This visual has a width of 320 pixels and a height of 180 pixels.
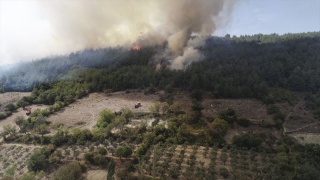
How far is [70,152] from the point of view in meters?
31.3

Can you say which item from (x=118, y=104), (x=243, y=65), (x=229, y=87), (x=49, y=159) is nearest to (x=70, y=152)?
(x=49, y=159)

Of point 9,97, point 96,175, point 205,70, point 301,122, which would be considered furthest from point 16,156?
point 301,122

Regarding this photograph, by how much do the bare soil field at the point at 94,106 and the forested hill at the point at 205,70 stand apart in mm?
4377

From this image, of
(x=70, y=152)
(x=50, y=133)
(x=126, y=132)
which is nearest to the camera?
(x=70, y=152)

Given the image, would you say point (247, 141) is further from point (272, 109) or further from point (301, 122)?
point (301, 122)

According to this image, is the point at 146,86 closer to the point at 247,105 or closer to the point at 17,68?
the point at 247,105

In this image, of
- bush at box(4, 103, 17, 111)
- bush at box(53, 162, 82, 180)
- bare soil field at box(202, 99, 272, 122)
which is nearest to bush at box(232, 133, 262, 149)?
bare soil field at box(202, 99, 272, 122)

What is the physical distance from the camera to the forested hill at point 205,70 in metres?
53.0

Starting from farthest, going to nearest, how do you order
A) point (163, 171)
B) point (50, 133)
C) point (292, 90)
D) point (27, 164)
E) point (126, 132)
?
point (292, 90)
point (50, 133)
point (126, 132)
point (27, 164)
point (163, 171)

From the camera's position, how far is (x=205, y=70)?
58.1 metres

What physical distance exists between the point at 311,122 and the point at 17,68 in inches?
3088

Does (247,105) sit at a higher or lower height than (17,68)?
lower

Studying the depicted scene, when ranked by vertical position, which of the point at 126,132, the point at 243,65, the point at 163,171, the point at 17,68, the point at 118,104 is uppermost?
the point at 17,68

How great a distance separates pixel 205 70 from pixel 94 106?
26600 millimetres
